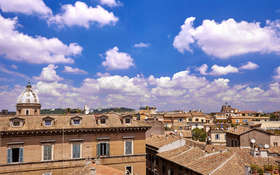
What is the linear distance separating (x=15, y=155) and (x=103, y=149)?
972 centimetres

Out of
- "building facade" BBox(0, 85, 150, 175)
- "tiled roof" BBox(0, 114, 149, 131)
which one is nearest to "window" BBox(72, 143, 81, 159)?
"building facade" BBox(0, 85, 150, 175)

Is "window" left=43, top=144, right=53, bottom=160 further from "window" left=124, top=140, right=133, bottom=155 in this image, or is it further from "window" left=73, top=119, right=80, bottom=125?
"window" left=124, top=140, right=133, bottom=155

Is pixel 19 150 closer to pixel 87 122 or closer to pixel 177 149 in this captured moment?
pixel 87 122

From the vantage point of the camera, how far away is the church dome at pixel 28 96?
5158 centimetres

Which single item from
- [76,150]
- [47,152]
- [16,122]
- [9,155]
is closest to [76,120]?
[76,150]

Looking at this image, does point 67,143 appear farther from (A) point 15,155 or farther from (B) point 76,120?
(A) point 15,155

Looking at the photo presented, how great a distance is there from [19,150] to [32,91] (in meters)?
28.4

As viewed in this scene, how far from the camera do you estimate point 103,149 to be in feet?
101

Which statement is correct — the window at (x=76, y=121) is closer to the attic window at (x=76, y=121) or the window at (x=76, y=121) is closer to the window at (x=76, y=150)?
the attic window at (x=76, y=121)

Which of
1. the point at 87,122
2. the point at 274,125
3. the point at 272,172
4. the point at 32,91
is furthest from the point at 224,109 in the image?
the point at 272,172

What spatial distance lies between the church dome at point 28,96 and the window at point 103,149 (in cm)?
2775

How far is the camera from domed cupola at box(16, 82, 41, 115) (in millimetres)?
50688

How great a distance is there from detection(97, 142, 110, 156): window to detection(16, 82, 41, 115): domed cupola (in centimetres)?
2617

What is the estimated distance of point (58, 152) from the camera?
28.9m
